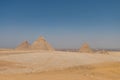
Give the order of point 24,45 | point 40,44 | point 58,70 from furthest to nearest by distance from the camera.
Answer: point 24,45
point 40,44
point 58,70

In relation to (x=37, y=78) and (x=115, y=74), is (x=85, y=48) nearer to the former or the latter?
(x=115, y=74)

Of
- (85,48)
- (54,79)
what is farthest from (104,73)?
(85,48)

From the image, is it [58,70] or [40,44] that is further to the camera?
[40,44]

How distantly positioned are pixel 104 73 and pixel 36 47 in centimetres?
6086

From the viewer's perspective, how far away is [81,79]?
528 inches

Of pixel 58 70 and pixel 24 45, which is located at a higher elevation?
pixel 24 45

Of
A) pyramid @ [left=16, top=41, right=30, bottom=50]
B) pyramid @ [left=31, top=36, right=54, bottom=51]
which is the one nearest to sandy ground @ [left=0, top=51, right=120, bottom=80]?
pyramid @ [left=31, top=36, right=54, bottom=51]

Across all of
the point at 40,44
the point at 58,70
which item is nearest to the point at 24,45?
the point at 40,44

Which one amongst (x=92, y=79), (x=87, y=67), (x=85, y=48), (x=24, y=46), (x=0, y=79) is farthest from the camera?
(x=24, y=46)

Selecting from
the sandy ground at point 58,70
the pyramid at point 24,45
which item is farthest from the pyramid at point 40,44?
the sandy ground at point 58,70

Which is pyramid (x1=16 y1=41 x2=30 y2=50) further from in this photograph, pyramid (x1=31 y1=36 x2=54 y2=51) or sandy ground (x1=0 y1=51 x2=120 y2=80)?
sandy ground (x1=0 y1=51 x2=120 y2=80)

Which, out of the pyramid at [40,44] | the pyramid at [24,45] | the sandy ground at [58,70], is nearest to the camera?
the sandy ground at [58,70]

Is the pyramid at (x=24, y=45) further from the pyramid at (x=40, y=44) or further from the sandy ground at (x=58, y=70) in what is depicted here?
the sandy ground at (x=58, y=70)

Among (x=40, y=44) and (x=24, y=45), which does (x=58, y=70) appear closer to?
(x=40, y=44)
